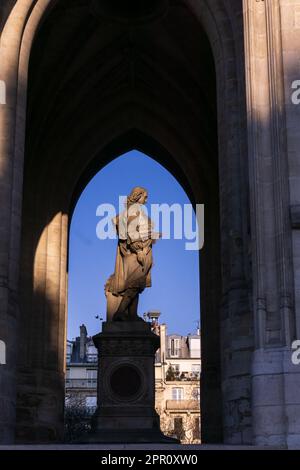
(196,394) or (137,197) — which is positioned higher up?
(137,197)

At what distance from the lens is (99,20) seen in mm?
26828

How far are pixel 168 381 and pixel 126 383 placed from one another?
1928 inches

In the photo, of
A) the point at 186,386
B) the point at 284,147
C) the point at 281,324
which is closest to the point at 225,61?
the point at 284,147

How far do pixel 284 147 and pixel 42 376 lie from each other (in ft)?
45.2

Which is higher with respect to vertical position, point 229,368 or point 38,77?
point 38,77

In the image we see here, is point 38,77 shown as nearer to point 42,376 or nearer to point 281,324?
point 42,376

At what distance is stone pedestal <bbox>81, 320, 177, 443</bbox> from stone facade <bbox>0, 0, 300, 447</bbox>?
213 cm

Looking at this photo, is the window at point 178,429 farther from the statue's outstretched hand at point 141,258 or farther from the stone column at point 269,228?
the stone column at point 269,228

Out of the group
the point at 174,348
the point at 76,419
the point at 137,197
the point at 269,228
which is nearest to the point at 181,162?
the point at 137,197

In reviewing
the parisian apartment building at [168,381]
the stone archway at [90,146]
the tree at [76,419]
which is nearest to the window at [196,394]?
the parisian apartment building at [168,381]

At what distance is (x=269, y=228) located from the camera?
611 inches

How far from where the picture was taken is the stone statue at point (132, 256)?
70.4 feet

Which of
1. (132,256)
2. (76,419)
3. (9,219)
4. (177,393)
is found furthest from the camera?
(177,393)

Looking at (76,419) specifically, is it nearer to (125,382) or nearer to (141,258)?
(141,258)
